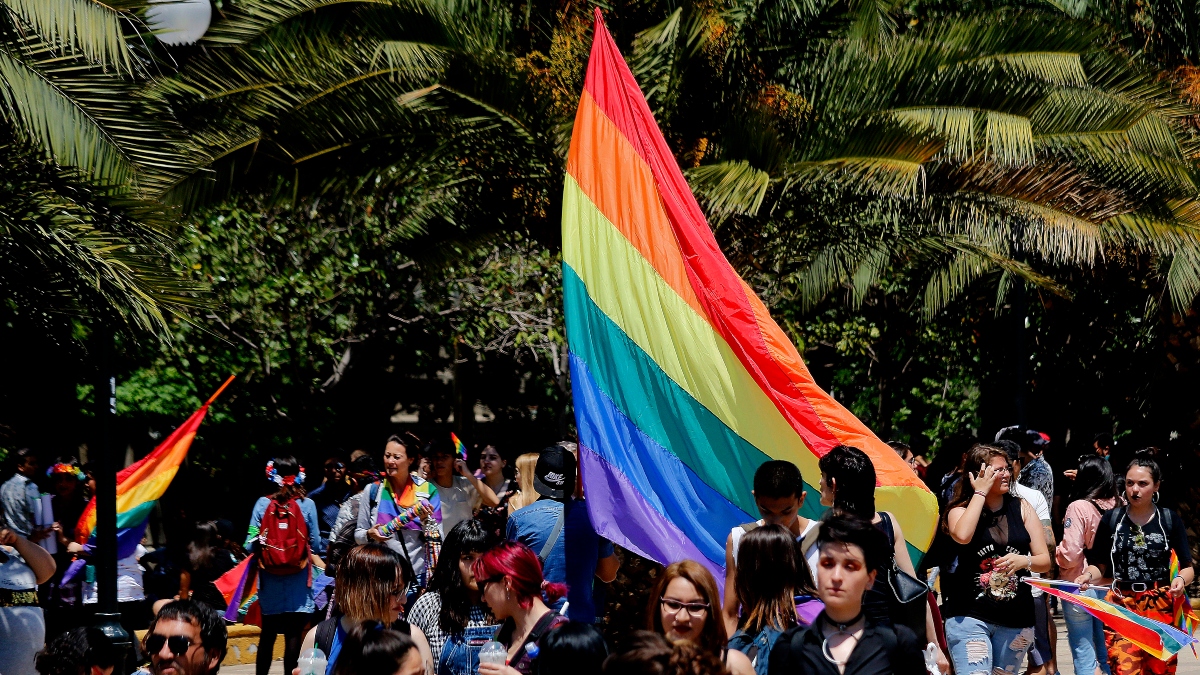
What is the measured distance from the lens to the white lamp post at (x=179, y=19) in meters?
7.32

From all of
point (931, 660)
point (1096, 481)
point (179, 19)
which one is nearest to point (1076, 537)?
point (1096, 481)

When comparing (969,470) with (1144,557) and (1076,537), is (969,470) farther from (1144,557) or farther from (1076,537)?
(1076,537)

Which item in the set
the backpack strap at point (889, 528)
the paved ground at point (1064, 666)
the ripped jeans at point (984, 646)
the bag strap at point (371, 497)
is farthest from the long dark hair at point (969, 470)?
the paved ground at point (1064, 666)

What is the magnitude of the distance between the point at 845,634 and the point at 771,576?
0.69 metres

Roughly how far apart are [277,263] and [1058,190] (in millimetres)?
9310

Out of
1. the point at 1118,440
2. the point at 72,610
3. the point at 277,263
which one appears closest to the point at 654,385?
the point at 72,610

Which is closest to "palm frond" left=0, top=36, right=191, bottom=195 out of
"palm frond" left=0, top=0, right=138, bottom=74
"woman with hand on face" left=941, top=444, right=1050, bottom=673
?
"palm frond" left=0, top=0, right=138, bottom=74

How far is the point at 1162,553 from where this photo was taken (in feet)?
27.7

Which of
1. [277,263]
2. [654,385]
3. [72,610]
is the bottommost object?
[72,610]

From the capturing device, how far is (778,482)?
214 inches

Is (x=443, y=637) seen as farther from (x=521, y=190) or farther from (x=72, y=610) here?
(x=72, y=610)

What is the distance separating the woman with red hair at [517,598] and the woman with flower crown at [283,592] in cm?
451

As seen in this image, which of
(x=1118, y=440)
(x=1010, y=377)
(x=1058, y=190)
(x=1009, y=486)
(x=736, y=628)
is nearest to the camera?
(x=736, y=628)

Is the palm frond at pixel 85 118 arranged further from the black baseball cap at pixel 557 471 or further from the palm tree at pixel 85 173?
the black baseball cap at pixel 557 471
